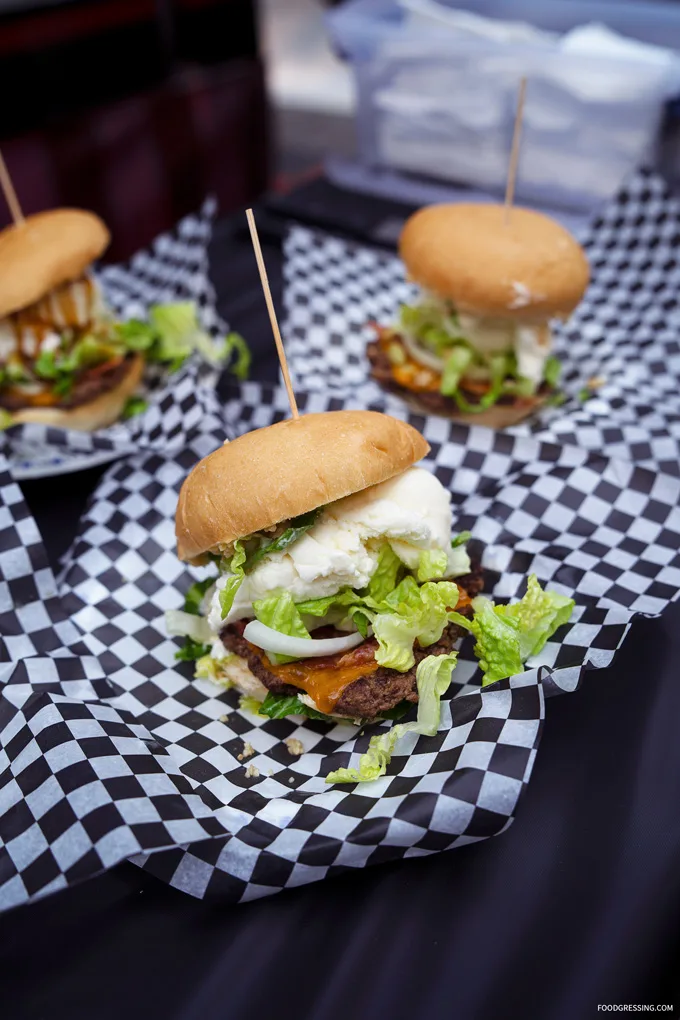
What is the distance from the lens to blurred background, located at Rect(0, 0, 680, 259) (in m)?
4.00

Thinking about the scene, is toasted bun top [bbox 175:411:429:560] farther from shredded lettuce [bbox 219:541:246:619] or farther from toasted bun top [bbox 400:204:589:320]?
toasted bun top [bbox 400:204:589:320]

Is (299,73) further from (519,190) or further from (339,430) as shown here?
(339,430)

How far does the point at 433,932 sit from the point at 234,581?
2.78ft

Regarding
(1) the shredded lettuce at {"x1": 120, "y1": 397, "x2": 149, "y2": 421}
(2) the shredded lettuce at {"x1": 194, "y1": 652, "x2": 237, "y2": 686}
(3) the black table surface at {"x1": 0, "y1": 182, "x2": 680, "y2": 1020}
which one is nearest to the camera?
(3) the black table surface at {"x1": 0, "y1": 182, "x2": 680, "y2": 1020}

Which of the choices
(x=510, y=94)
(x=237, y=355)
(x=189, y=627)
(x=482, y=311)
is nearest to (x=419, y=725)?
(x=189, y=627)

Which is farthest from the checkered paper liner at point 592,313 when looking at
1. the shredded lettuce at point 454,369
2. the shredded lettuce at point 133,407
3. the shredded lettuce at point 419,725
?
the shredded lettuce at point 419,725

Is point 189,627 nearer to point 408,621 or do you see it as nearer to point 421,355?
point 408,621

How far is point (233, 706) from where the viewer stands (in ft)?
6.66

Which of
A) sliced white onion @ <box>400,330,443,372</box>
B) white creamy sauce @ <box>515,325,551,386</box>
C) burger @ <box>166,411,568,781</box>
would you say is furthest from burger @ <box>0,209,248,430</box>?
burger @ <box>166,411,568,781</box>

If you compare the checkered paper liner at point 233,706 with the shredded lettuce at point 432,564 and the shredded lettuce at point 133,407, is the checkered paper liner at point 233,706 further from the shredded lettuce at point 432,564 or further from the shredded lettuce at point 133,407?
the shredded lettuce at point 133,407

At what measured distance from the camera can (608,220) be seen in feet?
12.4

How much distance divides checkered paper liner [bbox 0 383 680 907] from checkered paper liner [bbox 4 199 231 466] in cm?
18

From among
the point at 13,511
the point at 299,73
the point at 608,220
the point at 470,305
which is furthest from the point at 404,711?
the point at 299,73

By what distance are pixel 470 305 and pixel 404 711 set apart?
1.65 meters
